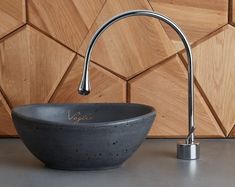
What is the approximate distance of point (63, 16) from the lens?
4.32 feet

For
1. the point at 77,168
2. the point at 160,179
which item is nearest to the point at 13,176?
the point at 77,168

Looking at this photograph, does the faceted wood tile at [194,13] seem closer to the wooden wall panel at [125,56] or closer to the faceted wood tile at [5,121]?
the wooden wall panel at [125,56]

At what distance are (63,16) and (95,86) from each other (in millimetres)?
195

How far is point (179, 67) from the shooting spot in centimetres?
131

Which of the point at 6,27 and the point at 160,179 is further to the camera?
the point at 6,27

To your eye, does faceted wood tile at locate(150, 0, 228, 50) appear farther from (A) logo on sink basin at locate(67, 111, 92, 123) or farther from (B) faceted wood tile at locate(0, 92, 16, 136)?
(B) faceted wood tile at locate(0, 92, 16, 136)

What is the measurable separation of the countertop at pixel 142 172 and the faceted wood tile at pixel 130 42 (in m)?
0.23

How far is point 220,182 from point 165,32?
490mm

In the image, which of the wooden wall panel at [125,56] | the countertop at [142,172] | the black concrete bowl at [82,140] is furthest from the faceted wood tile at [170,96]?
the black concrete bowl at [82,140]

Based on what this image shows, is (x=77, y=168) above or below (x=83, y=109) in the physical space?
below

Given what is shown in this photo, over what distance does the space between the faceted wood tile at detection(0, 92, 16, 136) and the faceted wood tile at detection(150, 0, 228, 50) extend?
454mm

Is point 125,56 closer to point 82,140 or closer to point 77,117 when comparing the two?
point 77,117

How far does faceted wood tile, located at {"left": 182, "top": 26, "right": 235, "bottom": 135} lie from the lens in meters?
1.31

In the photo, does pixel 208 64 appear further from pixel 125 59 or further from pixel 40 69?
pixel 40 69
